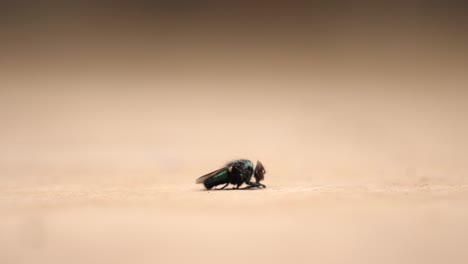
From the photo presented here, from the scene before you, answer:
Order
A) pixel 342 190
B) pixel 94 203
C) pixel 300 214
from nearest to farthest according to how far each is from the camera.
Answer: pixel 300 214 → pixel 94 203 → pixel 342 190

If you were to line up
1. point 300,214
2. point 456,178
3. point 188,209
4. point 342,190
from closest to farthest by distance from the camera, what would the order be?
point 300,214
point 188,209
point 342,190
point 456,178

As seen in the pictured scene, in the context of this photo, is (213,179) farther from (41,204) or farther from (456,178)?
(456,178)

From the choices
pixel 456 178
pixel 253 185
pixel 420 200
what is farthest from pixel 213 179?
pixel 456 178

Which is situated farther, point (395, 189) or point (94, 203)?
point (395, 189)

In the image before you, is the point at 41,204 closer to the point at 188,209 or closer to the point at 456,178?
the point at 188,209

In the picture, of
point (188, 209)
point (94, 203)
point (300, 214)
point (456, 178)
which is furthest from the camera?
point (456, 178)

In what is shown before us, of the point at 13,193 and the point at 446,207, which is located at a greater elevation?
the point at 13,193

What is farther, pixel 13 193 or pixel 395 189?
pixel 13 193

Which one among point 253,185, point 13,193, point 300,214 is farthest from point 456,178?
point 13,193

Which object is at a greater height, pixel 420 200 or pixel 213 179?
pixel 213 179
